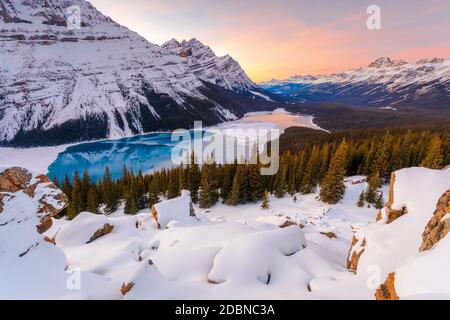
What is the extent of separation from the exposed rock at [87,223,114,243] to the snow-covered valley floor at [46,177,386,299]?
0.28 m

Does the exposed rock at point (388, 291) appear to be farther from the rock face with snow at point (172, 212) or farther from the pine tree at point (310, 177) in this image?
the pine tree at point (310, 177)

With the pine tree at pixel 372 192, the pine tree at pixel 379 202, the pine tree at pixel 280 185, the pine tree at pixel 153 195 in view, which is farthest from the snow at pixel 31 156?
the pine tree at pixel 379 202

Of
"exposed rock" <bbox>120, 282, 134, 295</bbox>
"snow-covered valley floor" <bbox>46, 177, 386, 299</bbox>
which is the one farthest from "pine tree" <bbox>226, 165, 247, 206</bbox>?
"exposed rock" <bbox>120, 282, 134, 295</bbox>

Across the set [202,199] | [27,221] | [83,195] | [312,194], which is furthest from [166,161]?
[27,221]

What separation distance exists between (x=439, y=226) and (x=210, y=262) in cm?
923

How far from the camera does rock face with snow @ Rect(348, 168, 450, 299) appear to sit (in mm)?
6699

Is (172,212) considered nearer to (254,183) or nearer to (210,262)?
(210,262)

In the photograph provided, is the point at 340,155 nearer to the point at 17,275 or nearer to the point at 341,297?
the point at 341,297

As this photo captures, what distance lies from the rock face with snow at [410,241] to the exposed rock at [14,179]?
14.5m

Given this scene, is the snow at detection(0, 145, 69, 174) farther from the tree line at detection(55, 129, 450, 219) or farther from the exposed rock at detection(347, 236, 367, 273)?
the exposed rock at detection(347, 236, 367, 273)

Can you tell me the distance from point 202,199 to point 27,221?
1384 inches
